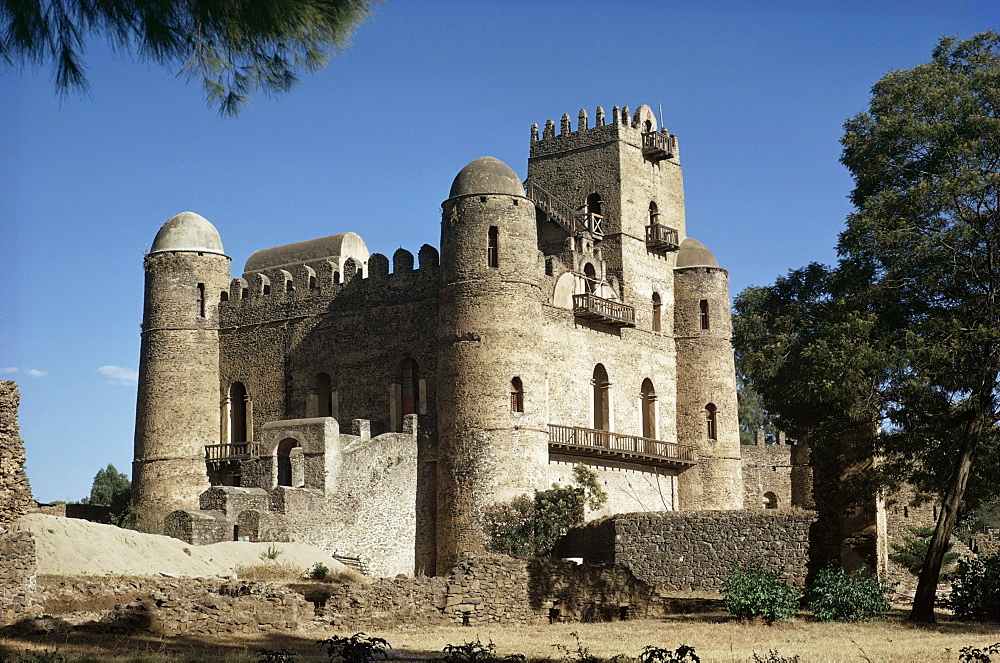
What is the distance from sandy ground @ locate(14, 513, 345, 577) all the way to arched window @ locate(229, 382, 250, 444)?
9.54 meters

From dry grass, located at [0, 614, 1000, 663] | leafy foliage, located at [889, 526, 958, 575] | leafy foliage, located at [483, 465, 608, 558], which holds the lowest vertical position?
dry grass, located at [0, 614, 1000, 663]

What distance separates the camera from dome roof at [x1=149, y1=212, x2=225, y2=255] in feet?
131

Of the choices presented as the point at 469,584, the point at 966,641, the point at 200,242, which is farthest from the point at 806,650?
the point at 200,242

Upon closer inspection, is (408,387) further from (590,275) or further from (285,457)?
(590,275)

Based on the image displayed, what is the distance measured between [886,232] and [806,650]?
839cm

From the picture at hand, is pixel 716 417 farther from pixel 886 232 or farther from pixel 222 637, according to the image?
pixel 222 637

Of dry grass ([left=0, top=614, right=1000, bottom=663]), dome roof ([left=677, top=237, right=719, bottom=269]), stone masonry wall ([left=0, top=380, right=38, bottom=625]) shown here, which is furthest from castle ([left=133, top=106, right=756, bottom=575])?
dry grass ([left=0, top=614, right=1000, bottom=663])

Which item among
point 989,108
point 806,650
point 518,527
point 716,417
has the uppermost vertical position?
point 989,108

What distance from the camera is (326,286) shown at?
39.4m

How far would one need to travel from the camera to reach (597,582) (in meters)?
23.1

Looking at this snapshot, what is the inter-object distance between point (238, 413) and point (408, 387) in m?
7.03

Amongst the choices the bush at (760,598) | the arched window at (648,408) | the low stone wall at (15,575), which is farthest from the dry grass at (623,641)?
the arched window at (648,408)

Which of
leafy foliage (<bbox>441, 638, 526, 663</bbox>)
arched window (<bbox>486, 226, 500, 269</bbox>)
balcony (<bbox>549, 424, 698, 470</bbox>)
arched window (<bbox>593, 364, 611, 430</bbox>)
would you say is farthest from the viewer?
arched window (<bbox>593, 364, 611, 430</bbox>)

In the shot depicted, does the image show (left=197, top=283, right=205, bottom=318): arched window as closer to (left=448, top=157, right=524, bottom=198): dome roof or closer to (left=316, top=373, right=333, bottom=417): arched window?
(left=316, top=373, right=333, bottom=417): arched window
